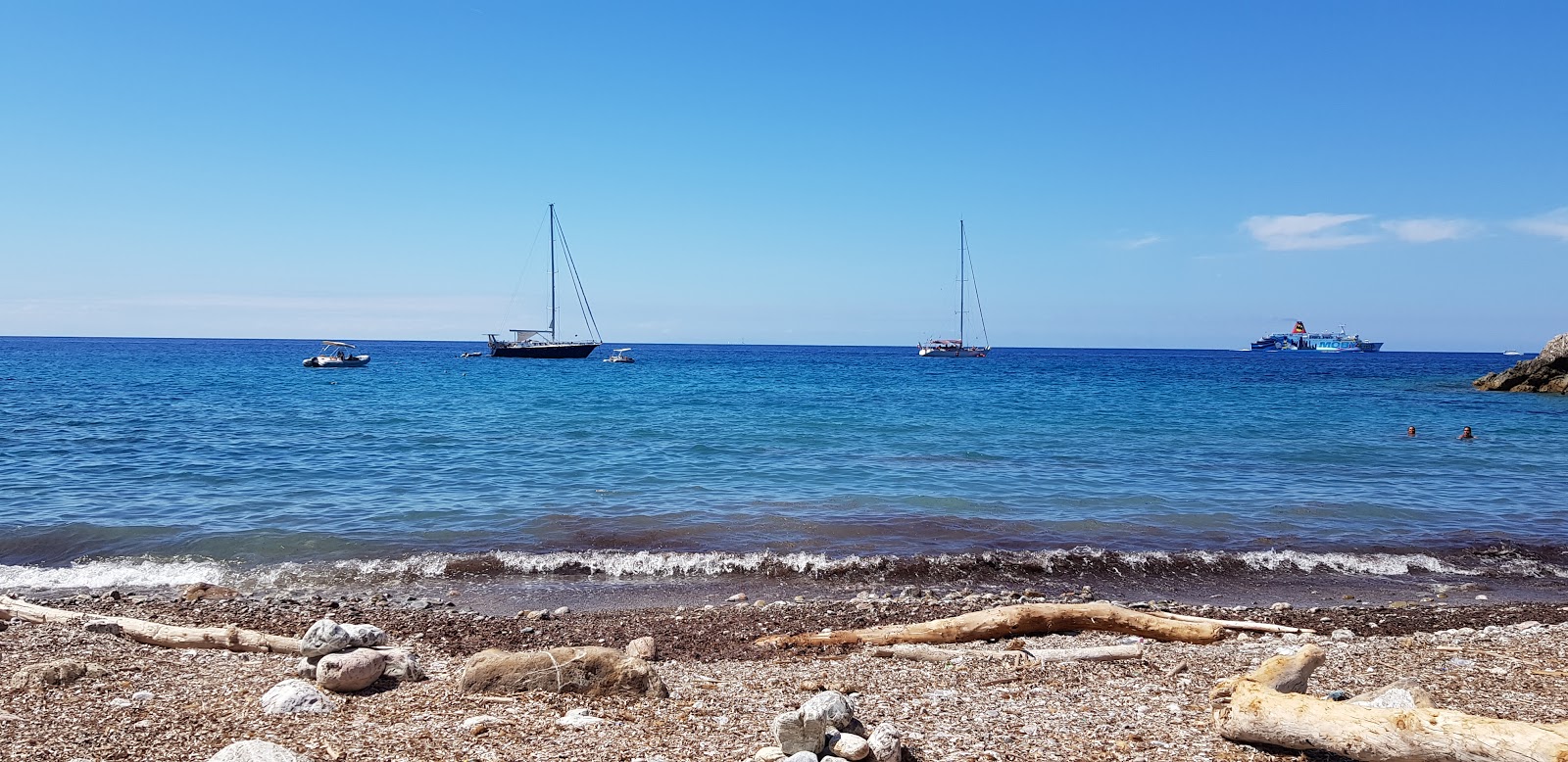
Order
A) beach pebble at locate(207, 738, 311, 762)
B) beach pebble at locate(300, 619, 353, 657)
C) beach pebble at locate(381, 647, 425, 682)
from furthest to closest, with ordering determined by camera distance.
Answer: beach pebble at locate(300, 619, 353, 657), beach pebble at locate(381, 647, 425, 682), beach pebble at locate(207, 738, 311, 762)

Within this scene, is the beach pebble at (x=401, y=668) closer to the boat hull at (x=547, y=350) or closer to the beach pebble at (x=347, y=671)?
the beach pebble at (x=347, y=671)

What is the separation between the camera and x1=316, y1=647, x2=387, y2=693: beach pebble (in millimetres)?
6273

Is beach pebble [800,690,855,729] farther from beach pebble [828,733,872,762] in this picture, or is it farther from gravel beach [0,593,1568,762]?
gravel beach [0,593,1568,762]

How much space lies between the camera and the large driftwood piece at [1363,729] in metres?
4.33

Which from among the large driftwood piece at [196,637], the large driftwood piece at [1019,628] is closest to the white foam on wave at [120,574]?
the large driftwood piece at [196,637]

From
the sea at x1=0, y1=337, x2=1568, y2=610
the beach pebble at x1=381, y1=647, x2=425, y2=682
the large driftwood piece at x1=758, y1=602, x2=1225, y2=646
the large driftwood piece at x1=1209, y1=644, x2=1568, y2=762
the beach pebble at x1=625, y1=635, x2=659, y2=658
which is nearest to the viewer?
the large driftwood piece at x1=1209, y1=644, x2=1568, y2=762

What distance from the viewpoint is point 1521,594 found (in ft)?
37.2

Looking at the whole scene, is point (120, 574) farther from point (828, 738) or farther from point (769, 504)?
point (828, 738)

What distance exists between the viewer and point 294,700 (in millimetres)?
5879

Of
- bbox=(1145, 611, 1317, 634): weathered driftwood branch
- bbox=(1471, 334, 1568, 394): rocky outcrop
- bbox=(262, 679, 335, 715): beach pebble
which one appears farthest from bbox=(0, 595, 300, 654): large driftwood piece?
→ bbox=(1471, 334, 1568, 394): rocky outcrop

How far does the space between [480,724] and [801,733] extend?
2.17 meters

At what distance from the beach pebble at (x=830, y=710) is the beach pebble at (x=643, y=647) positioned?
3.18 m

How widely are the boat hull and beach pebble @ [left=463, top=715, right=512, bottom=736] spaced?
8657cm

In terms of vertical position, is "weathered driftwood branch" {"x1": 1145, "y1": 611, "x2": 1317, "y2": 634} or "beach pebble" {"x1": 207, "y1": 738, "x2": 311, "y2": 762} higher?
"beach pebble" {"x1": 207, "y1": 738, "x2": 311, "y2": 762}
